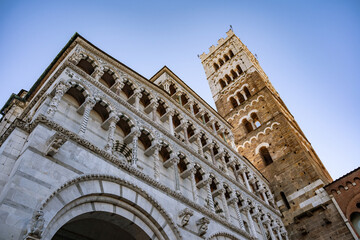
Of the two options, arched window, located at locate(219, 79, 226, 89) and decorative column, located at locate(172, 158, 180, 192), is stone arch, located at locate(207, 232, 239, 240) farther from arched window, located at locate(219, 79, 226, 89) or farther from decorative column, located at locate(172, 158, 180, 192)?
arched window, located at locate(219, 79, 226, 89)

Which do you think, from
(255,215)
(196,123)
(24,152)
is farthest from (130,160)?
(255,215)

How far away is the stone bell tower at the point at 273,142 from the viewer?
52.1ft

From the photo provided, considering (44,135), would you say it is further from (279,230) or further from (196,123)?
(279,230)

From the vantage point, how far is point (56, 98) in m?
8.45

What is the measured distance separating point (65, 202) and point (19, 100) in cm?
633

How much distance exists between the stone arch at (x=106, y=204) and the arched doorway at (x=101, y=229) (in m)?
0.25

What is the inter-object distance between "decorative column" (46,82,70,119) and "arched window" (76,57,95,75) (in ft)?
7.61

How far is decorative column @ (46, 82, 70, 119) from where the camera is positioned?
7973 millimetres

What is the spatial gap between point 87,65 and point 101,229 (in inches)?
227

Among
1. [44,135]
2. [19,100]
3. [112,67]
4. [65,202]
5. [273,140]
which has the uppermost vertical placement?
[273,140]

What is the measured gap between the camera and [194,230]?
9.30 metres

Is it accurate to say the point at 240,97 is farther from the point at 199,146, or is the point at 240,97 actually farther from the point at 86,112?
the point at 86,112

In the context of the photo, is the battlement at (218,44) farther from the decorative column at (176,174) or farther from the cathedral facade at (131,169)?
the decorative column at (176,174)

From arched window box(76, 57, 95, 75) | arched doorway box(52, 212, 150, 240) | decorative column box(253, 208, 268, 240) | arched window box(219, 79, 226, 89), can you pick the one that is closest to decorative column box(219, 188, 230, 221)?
decorative column box(253, 208, 268, 240)
